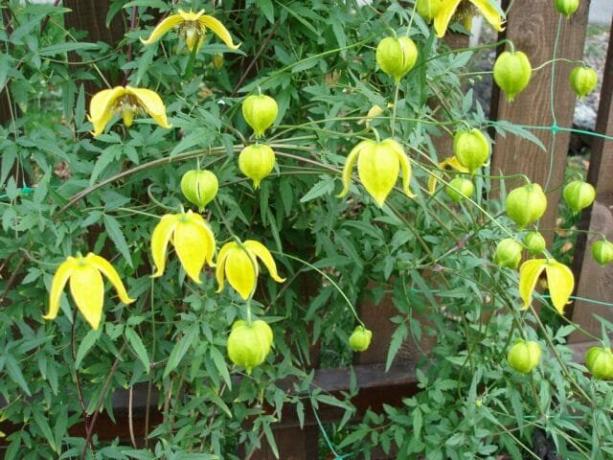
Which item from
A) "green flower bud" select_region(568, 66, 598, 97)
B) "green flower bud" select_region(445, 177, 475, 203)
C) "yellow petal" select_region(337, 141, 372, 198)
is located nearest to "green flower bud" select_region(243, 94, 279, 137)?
"yellow petal" select_region(337, 141, 372, 198)

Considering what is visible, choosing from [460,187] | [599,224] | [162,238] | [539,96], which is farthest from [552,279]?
[599,224]

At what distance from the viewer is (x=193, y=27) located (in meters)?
1.21

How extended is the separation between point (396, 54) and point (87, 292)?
469 mm

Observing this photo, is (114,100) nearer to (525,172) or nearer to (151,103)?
(151,103)

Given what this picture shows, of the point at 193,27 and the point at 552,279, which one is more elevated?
the point at 193,27

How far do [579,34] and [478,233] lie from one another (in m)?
0.70

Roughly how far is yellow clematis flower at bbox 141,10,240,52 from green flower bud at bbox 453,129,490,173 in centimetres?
34

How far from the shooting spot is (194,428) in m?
1.47

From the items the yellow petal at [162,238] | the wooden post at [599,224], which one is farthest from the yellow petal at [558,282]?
the wooden post at [599,224]

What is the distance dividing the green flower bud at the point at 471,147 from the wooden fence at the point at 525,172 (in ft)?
2.62

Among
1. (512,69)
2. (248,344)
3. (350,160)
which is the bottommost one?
(248,344)

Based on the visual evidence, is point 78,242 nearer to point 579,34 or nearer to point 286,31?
point 286,31

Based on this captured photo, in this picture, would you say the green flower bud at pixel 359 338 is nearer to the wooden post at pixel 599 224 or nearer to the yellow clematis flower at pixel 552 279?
the yellow clematis flower at pixel 552 279

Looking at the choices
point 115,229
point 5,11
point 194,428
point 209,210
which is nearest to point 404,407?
point 194,428
